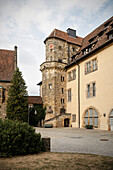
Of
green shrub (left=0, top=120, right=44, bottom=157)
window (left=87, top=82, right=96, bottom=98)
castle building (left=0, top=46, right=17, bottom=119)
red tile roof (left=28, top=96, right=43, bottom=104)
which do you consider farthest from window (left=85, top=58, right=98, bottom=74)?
green shrub (left=0, top=120, right=44, bottom=157)

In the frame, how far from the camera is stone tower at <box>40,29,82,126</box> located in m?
31.4

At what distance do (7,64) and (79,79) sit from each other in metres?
15.0

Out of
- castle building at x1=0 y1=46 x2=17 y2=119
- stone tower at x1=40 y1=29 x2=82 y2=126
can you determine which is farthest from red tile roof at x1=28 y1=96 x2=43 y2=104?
castle building at x1=0 y1=46 x2=17 y2=119

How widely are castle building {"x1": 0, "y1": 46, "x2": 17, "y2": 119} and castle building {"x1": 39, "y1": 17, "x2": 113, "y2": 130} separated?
6.11m

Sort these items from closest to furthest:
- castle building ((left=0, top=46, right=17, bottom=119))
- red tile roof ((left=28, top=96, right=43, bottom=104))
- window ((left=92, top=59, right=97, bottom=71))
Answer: window ((left=92, top=59, right=97, bottom=71)) → castle building ((left=0, top=46, right=17, bottom=119)) → red tile roof ((left=28, top=96, right=43, bottom=104))

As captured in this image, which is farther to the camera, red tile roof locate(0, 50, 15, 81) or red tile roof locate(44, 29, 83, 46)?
red tile roof locate(44, 29, 83, 46)

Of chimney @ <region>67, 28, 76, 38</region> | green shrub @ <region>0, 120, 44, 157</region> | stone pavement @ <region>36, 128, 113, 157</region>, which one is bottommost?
stone pavement @ <region>36, 128, 113, 157</region>

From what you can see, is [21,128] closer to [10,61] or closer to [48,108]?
[48,108]

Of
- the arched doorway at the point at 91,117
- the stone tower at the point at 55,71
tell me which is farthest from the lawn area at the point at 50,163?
the stone tower at the point at 55,71

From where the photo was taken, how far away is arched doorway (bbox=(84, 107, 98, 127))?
2509 cm

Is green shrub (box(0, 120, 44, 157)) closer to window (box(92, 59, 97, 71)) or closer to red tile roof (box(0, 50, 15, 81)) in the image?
window (box(92, 59, 97, 71))

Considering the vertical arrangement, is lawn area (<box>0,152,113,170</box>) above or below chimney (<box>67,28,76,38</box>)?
below

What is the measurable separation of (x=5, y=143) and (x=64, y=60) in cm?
2817

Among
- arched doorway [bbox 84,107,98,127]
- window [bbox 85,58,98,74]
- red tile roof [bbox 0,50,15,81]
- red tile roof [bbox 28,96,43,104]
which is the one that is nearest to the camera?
arched doorway [bbox 84,107,98,127]
